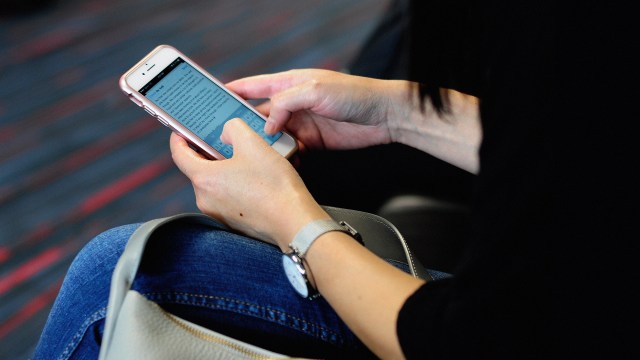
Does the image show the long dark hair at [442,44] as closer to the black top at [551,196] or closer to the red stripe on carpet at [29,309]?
the black top at [551,196]

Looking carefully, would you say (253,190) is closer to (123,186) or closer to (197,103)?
(197,103)

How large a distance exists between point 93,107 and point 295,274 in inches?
48.7

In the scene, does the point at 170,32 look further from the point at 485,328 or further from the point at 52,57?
the point at 485,328

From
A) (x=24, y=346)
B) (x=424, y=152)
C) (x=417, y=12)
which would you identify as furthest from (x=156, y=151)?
(x=417, y=12)

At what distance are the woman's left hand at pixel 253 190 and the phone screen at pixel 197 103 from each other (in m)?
0.05

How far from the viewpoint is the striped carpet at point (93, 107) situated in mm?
1300

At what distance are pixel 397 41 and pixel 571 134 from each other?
2.19 feet

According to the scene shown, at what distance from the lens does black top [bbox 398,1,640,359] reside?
16.2 inches

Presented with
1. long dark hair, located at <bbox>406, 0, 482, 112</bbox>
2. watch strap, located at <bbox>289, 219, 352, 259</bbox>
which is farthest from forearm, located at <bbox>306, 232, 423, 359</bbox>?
long dark hair, located at <bbox>406, 0, 482, 112</bbox>

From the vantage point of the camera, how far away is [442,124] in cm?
77

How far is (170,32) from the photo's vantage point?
1961mm

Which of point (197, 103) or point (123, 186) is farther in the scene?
point (123, 186)

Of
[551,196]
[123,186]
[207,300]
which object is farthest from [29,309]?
[551,196]

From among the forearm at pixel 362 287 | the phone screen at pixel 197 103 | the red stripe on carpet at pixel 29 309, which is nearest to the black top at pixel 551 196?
the forearm at pixel 362 287
